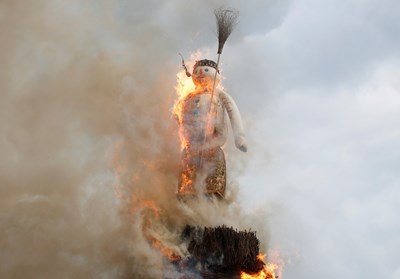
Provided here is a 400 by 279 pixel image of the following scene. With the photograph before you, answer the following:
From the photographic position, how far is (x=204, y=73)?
21.7 m

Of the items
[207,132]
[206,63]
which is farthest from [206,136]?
[206,63]

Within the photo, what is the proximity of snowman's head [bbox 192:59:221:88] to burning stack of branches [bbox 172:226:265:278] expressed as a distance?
21.3ft

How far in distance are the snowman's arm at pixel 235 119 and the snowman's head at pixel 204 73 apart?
68 cm

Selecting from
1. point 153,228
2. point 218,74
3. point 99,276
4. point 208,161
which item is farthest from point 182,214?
point 218,74

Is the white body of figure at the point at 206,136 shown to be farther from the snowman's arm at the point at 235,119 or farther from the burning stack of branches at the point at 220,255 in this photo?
the burning stack of branches at the point at 220,255

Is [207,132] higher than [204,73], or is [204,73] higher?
[204,73]

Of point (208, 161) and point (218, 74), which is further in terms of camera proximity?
point (218, 74)

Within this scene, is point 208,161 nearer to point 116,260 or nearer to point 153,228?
point 153,228

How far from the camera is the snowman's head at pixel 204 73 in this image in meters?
21.7

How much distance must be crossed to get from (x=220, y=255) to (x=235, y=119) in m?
5.73

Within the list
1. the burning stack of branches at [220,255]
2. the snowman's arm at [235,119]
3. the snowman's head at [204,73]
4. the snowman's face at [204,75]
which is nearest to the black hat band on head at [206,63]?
the snowman's head at [204,73]

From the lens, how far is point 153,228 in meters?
19.2

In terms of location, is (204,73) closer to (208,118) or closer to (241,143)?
(208,118)

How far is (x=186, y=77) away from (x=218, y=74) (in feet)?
5.30
